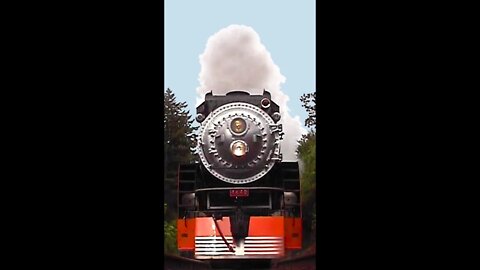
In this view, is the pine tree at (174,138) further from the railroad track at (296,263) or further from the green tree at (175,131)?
the railroad track at (296,263)

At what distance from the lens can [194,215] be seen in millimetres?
7418

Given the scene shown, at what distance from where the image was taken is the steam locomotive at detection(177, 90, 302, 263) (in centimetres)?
722

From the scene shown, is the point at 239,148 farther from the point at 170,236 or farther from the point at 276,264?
the point at 170,236

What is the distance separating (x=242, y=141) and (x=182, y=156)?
119 centimetres

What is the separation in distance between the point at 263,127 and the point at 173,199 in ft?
4.36

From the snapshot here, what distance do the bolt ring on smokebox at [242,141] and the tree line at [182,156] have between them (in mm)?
402

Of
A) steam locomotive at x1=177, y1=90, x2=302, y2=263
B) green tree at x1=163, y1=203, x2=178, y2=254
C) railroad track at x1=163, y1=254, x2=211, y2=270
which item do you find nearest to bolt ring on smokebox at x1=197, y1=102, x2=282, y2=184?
steam locomotive at x1=177, y1=90, x2=302, y2=263

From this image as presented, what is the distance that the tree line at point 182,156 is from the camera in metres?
8.03

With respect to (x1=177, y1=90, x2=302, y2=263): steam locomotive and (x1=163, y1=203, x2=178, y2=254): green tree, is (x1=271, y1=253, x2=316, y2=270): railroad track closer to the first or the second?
(x1=177, y1=90, x2=302, y2=263): steam locomotive

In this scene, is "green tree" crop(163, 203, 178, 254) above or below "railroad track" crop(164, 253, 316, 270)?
above

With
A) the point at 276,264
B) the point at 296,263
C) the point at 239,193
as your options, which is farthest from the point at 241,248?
the point at 296,263

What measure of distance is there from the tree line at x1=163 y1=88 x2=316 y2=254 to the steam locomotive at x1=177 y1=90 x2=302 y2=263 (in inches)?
14.3
